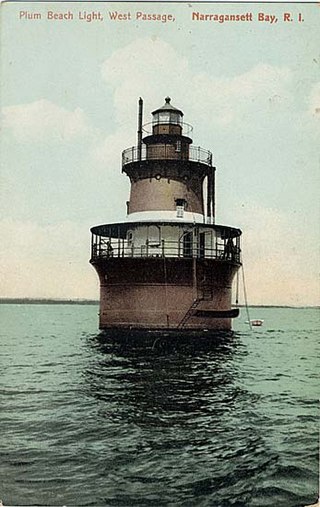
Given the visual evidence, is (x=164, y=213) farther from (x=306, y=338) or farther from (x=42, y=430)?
(x=42, y=430)

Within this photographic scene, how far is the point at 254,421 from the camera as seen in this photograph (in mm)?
10555

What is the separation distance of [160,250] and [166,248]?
1980 millimetres

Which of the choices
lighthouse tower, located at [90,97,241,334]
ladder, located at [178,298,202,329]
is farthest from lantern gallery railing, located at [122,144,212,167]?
ladder, located at [178,298,202,329]

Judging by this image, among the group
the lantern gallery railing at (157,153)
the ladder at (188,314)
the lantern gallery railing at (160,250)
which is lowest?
the ladder at (188,314)

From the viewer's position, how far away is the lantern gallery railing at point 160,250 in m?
23.2

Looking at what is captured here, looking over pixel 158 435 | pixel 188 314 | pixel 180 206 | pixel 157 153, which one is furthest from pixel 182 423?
pixel 157 153

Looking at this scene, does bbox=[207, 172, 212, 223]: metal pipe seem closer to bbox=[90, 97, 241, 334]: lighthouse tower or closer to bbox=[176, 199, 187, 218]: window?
bbox=[90, 97, 241, 334]: lighthouse tower

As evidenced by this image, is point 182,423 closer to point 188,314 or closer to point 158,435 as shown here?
point 158,435

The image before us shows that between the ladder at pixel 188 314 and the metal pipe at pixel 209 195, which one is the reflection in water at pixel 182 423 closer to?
the ladder at pixel 188 314

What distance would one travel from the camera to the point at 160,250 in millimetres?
24094

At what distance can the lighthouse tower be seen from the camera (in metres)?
22.0

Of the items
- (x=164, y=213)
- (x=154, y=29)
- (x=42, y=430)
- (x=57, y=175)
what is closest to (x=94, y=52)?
(x=154, y=29)

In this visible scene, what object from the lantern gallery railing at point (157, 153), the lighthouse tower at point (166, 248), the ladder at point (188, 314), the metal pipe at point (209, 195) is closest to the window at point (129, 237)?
the lighthouse tower at point (166, 248)

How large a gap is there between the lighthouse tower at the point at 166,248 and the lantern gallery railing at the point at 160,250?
0.04m
